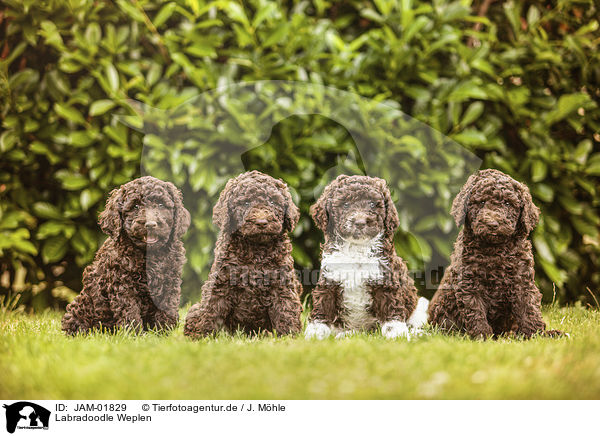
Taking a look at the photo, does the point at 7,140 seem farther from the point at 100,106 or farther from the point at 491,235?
the point at 491,235

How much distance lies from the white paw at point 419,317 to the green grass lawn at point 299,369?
0.43 metres

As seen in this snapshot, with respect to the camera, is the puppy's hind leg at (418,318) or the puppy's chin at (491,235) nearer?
the puppy's chin at (491,235)

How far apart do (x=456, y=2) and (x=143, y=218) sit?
342 centimetres

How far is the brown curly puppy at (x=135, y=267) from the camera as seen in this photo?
13.0 feet

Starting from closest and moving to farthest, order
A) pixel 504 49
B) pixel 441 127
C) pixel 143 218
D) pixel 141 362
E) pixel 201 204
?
pixel 141 362 → pixel 143 218 → pixel 201 204 → pixel 441 127 → pixel 504 49

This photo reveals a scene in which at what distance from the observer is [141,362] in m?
3.19

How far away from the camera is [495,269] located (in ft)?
12.7

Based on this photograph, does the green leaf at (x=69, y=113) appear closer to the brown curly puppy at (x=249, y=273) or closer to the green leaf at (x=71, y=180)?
the green leaf at (x=71, y=180)

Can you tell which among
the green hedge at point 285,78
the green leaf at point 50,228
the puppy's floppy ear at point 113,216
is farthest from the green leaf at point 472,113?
the green leaf at point 50,228

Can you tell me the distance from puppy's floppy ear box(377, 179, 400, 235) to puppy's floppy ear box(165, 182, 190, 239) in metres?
1.47

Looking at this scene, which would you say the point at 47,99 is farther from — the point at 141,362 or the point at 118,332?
the point at 141,362

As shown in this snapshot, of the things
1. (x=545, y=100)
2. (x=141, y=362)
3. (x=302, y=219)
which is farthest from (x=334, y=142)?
(x=141, y=362)

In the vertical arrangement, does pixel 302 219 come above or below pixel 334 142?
below

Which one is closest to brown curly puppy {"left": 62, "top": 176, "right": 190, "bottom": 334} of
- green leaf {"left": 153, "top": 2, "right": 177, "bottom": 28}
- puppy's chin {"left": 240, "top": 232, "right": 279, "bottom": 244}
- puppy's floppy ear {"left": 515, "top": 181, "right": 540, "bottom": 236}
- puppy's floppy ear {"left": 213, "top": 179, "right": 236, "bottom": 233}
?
puppy's floppy ear {"left": 213, "top": 179, "right": 236, "bottom": 233}
